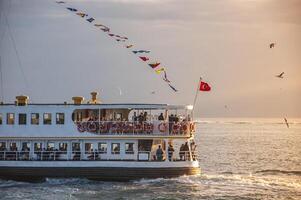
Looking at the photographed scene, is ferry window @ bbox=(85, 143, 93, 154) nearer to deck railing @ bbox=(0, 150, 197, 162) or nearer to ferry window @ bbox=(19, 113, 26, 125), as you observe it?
deck railing @ bbox=(0, 150, 197, 162)

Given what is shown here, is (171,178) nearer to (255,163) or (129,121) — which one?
(129,121)

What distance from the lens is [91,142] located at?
47.1 meters

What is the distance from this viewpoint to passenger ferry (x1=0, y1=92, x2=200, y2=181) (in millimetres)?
45844

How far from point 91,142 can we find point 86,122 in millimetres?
1358

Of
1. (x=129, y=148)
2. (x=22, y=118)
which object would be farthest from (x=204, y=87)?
(x=22, y=118)

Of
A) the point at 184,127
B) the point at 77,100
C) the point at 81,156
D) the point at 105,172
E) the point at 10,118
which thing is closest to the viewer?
the point at 105,172

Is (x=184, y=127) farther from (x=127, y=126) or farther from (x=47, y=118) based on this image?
(x=47, y=118)

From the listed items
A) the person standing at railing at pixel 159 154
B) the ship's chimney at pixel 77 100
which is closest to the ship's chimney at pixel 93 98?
the ship's chimney at pixel 77 100

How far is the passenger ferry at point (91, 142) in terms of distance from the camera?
4584 cm

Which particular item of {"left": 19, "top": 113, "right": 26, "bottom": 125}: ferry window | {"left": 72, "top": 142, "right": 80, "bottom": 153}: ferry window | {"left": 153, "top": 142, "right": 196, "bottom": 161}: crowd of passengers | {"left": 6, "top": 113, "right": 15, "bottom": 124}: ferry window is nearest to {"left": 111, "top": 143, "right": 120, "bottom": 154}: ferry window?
{"left": 72, "top": 142, "right": 80, "bottom": 153}: ferry window

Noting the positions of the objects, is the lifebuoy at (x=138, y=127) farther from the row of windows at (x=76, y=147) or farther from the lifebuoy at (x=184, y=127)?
the lifebuoy at (x=184, y=127)

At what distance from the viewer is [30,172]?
46312 mm

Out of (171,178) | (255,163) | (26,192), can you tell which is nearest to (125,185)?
(171,178)

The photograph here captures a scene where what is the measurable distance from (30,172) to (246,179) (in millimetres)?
14653
